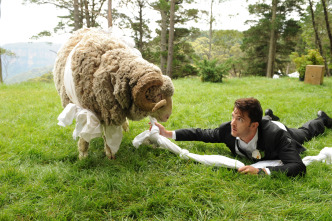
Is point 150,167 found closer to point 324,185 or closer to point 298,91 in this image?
point 324,185

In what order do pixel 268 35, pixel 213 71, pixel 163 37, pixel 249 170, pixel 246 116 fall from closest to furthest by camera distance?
1. pixel 249 170
2. pixel 246 116
3. pixel 213 71
4. pixel 163 37
5. pixel 268 35

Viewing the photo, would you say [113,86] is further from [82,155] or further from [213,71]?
[213,71]

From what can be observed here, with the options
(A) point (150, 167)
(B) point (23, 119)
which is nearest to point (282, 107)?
(A) point (150, 167)

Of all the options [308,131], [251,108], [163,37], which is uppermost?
[163,37]

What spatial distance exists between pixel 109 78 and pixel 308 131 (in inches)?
138

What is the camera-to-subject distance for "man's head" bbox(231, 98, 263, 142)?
275 centimetres

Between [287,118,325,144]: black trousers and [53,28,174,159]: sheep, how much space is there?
2384 millimetres

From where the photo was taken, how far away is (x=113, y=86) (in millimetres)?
2572

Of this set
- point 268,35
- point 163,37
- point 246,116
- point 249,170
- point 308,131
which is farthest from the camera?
point 268,35

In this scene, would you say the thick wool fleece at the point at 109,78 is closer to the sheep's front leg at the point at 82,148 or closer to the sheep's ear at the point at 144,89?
the sheep's ear at the point at 144,89

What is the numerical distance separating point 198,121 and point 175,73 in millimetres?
14971

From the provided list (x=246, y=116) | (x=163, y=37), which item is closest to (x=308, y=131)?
(x=246, y=116)

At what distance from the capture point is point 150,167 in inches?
121

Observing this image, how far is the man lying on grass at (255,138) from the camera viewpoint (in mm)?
2670
